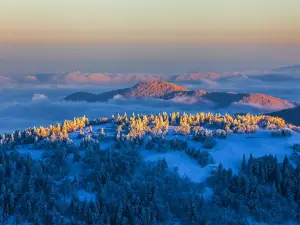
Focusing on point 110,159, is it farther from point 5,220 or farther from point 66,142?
point 5,220

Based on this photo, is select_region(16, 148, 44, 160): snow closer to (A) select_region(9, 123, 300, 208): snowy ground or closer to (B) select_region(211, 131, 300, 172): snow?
(A) select_region(9, 123, 300, 208): snowy ground

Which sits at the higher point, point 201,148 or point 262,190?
point 201,148

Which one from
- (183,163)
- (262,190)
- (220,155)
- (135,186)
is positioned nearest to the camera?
(135,186)

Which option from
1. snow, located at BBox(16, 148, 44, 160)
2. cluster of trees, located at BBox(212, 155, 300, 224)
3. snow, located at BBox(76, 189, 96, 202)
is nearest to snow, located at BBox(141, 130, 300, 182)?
cluster of trees, located at BBox(212, 155, 300, 224)

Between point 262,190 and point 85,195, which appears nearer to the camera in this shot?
point 85,195

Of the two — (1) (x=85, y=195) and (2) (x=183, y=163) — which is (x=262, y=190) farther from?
(1) (x=85, y=195)

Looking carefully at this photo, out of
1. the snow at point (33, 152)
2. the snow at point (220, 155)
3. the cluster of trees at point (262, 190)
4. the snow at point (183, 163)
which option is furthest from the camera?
the snow at point (33, 152)

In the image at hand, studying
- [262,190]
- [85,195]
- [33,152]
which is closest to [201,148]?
[262,190]

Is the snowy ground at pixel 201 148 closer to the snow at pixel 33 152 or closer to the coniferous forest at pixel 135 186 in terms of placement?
the snow at pixel 33 152

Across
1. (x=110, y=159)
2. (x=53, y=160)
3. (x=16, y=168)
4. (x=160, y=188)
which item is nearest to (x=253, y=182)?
(x=160, y=188)

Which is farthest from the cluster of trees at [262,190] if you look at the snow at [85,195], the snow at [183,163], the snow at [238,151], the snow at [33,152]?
the snow at [33,152]

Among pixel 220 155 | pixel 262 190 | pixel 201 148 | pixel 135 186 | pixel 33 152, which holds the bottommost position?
pixel 262 190

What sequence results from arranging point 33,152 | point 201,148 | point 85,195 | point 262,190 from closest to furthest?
1. point 85,195
2. point 262,190
3. point 33,152
4. point 201,148
